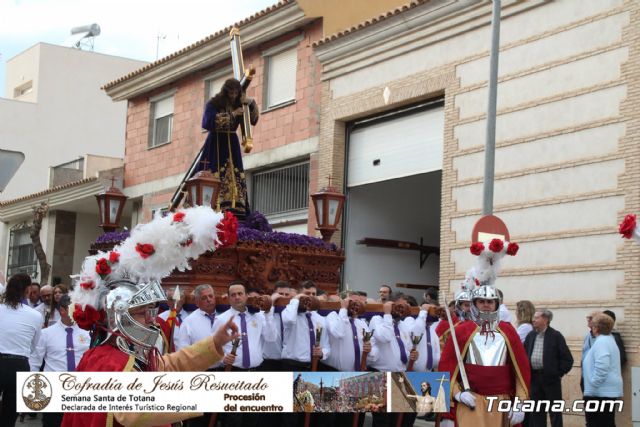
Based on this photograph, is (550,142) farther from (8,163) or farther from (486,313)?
(8,163)

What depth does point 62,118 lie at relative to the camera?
39.5 m

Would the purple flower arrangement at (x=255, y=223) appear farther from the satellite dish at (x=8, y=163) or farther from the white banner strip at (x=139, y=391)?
the white banner strip at (x=139, y=391)

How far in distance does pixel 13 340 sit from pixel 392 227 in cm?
1197

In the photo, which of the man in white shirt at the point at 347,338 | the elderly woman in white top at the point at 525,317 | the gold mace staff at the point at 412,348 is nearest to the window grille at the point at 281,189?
the elderly woman in white top at the point at 525,317

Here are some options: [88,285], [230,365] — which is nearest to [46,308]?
[230,365]

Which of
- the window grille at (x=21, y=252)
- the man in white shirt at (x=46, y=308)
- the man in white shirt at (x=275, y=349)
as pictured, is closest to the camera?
the man in white shirt at (x=275, y=349)

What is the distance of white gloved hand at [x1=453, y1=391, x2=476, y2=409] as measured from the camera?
734 centimetres

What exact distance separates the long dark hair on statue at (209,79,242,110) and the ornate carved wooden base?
1.88 meters

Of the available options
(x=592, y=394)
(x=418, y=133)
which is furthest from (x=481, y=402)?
(x=418, y=133)

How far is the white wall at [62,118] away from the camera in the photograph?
3859cm

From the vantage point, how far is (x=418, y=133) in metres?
18.2

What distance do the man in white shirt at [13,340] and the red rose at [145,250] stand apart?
4.38 meters

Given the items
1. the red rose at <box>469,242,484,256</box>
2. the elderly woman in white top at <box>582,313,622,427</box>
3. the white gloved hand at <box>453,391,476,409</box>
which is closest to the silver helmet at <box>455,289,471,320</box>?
the red rose at <box>469,242,484,256</box>

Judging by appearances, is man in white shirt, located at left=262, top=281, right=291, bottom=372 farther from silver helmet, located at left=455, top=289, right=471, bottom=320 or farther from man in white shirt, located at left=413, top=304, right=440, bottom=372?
silver helmet, located at left=455, top=289, right=471, bottom=320
